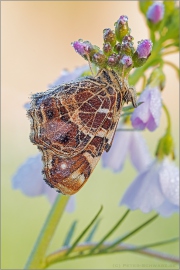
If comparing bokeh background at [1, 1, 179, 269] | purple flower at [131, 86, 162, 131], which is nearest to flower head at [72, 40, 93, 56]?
purple flower at [131, 86, 162, 131]

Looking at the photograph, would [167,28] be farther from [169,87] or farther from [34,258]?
[169,87]

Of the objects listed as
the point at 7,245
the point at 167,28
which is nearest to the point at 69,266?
the point at 7,245

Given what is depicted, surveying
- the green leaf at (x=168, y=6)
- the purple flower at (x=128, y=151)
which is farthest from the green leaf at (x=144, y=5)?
the purple flower at (x=128, y=151)

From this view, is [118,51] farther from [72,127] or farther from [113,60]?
[72,127]

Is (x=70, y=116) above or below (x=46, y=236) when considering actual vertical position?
above

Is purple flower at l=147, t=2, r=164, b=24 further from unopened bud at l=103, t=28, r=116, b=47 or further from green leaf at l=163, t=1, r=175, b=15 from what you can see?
unopened bud at l=103, t=28, r=116, b=47

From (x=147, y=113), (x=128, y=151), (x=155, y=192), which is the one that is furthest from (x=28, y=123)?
(x=147, y=113)
